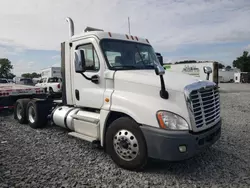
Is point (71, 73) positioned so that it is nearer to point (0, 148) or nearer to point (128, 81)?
point (128, 81)

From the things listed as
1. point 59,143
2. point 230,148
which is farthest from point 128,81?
point 230,148

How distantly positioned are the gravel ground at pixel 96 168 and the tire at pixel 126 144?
18 centimetres

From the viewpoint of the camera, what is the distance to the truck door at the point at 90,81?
15.2 ft

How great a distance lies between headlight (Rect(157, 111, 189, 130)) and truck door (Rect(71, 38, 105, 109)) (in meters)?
1.52

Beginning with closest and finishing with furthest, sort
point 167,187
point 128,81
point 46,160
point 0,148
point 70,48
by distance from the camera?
point 167,187 < point 128,81 < point 46,160 < point 0,148 < point 70,48

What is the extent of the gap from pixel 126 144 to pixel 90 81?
172 centimetres

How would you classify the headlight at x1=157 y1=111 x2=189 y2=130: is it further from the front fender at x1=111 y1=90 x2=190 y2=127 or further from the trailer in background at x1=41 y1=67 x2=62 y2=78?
the trailer in background at x1=41 y1=67 x2=62 y2=78

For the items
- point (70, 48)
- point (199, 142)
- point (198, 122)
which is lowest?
point (199, 142)

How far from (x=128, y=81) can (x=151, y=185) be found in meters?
1.88

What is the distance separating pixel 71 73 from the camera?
5.55 metres

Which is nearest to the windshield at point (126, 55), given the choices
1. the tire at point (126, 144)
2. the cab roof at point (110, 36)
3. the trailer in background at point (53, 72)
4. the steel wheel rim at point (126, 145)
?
the cab roof at point (110, 36)

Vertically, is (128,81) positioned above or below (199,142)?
above

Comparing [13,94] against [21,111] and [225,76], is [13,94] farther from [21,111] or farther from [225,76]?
[225,76]

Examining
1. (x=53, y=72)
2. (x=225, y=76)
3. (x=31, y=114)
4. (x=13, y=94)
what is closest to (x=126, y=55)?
(x=31, y=114)
